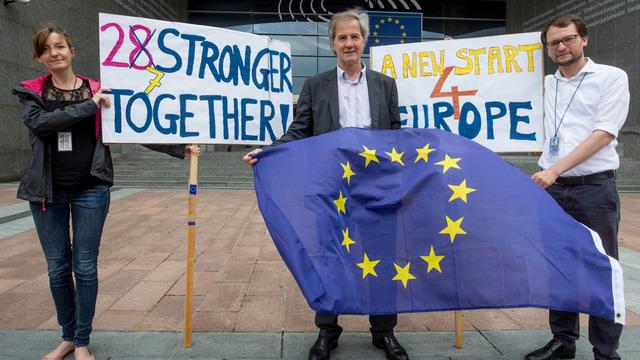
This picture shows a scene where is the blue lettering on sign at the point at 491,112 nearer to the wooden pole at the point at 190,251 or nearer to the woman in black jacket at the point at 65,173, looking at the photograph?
the wooden pole at the point at 190,251

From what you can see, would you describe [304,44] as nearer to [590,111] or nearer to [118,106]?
[118,106]

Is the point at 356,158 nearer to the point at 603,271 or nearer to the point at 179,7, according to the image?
the point at 603,271

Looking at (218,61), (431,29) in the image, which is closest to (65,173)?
(218,61)

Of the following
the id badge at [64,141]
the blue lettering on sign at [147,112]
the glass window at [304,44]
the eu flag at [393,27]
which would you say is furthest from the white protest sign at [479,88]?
the glass window at [304,44]

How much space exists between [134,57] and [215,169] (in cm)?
1173

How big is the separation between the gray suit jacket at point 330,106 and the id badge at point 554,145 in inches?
36.2

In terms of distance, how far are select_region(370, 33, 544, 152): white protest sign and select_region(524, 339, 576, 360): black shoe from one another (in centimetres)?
126

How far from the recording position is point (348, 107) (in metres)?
3.04

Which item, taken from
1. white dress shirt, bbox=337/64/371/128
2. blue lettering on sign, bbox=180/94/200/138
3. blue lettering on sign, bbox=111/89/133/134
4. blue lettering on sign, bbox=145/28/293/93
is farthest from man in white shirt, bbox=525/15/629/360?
blue lettering on sign, bbox=111/89/133/134

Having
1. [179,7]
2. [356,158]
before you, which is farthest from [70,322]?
[179,7]

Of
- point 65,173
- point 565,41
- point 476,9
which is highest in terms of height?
point 476,9

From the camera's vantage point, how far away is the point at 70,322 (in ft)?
9.63

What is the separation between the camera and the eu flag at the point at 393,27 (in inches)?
917

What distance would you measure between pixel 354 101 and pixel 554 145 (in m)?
1.23
